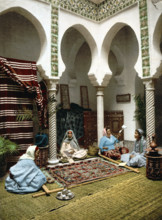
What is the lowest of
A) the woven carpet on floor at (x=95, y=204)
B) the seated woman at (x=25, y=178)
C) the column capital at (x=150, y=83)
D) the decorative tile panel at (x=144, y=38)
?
the woven carpet on floor at (x=95, y=204)

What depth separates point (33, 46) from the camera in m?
6.02

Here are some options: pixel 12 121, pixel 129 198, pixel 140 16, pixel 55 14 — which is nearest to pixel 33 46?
pixel 55 14

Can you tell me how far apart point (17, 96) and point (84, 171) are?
2.27 meters

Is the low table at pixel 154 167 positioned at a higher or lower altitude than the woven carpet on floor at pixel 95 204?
higher

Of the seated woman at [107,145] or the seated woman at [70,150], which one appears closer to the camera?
the seated woman at [70,150]

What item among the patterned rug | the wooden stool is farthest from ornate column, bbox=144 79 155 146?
the wooden stool

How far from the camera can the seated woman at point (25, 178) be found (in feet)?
10.1

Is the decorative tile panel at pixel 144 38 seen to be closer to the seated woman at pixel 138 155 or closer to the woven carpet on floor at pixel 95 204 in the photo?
the seated woman at pixel 138 155

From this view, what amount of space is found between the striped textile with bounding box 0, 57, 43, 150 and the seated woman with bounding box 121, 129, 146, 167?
234 cm

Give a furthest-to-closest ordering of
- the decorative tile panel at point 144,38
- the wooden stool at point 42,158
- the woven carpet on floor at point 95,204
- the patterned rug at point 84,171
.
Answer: the decorative tile panel at point 144,38
the wooden stool at point 42,158
the patterned rug at point 84,171
the woven carpet on floor at point 95,204

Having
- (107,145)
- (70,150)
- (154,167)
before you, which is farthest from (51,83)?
(154,167)

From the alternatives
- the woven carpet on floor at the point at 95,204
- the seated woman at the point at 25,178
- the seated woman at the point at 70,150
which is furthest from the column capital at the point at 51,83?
the woven carpet on floor at the point at 95,204

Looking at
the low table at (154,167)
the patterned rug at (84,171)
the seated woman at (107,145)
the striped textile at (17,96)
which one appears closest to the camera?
the low table at (154,167)

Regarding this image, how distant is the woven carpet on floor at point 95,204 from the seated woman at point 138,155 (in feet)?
3.06
